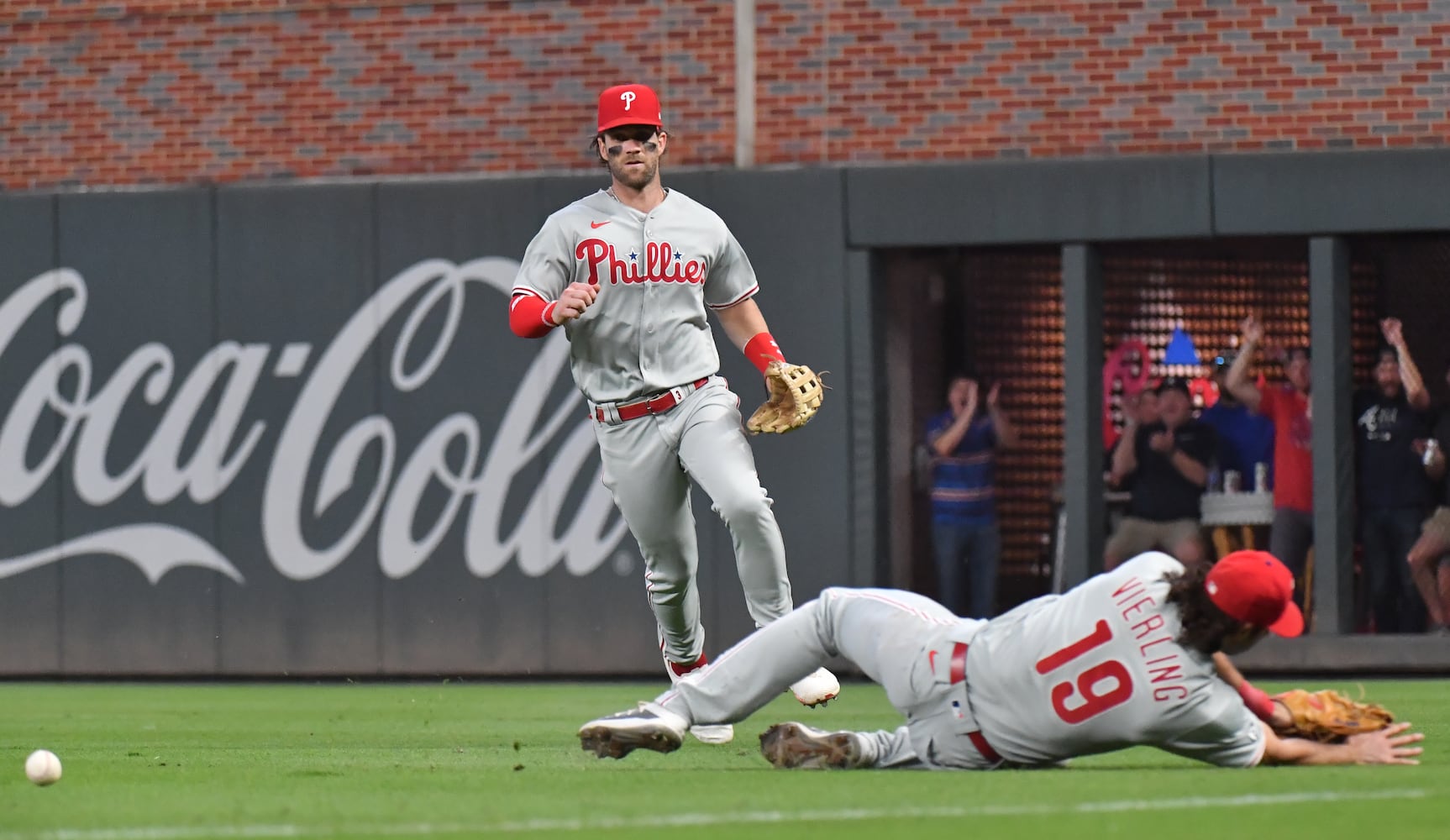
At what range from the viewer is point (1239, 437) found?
14.8m

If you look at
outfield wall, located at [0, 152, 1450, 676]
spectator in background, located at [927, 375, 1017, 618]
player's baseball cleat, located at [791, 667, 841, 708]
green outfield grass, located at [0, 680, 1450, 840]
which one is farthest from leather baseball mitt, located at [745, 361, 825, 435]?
spectator in background, located at [927, 375, 1017, 618]

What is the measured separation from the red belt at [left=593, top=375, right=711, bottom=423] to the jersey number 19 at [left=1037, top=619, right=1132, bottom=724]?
239 cm

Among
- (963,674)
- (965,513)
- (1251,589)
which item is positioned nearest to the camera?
(1251,589)

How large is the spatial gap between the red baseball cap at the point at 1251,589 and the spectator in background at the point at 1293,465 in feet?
28.0

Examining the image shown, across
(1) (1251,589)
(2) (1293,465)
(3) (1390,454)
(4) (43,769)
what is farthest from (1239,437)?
(4) (43,769)

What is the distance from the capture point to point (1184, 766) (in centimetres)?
702

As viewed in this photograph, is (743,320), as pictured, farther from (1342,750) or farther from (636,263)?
(1342,750)

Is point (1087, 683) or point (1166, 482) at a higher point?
point (1166, 482)

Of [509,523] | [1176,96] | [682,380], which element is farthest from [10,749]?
[1176,96]

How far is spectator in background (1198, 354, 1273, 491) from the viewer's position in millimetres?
14695

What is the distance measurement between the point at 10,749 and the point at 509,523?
650 centimetres

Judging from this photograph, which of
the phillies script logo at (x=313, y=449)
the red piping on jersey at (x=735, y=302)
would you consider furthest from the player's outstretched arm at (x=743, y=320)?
the phillies script logo at (x=313, y=449)

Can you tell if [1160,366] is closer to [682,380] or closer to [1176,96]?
[1176,96]

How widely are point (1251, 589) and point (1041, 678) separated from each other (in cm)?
68
